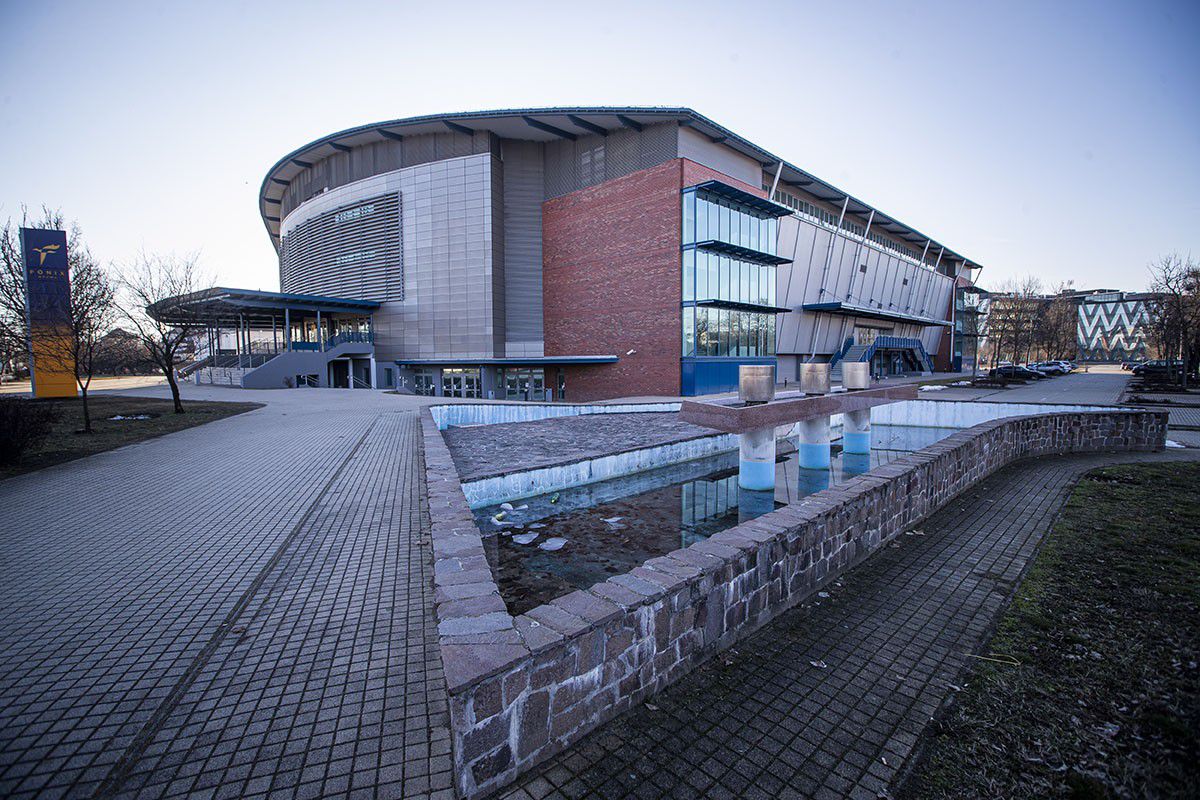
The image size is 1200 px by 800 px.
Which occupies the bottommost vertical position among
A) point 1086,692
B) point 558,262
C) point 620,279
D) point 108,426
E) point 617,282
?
point 1086,692

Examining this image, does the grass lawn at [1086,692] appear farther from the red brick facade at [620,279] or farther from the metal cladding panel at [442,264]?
the metal cladding panel at [442,264]

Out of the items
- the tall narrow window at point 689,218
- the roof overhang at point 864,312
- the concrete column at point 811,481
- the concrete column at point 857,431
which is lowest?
the concrete column at point 811,481

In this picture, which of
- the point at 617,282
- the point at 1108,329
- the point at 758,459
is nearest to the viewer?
the point at 758,459

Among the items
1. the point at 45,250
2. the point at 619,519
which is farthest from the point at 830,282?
the point at 45,250

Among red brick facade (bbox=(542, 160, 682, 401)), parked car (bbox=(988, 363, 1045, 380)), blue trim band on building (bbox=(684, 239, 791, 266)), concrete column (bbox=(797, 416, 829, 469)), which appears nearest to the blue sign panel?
concrete column (bbox=(797, 416, 829, 469))

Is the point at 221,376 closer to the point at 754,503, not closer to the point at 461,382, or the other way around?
the point at 461,382

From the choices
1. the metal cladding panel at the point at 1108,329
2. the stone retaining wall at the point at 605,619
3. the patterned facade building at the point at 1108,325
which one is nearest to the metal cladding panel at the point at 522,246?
the stone retaining wall at the point at 605,619

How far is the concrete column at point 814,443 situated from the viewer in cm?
1381

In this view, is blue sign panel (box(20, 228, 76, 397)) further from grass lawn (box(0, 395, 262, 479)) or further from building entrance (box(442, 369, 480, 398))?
building entrance (box(442, 369, 480, 398))

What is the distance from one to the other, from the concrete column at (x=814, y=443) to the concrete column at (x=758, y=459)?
2.44m

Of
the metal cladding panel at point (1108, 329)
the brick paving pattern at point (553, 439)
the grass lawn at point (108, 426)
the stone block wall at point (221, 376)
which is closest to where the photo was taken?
the grass lawn at point (108, 426)

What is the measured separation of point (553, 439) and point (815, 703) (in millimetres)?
11407

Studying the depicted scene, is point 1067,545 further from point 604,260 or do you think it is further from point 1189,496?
point 604,260

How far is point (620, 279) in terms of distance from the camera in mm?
30188
